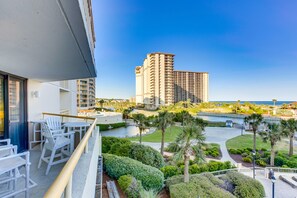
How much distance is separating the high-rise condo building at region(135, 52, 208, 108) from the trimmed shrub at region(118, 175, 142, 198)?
6007cm

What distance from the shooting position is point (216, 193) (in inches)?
267

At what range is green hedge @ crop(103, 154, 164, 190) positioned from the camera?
19.9ft

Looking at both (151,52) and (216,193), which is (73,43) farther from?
(151,52)

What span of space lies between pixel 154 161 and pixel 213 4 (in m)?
18.6

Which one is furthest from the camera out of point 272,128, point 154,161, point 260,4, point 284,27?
point 284,27

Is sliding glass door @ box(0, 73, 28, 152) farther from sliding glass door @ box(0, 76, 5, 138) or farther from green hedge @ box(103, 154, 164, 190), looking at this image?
green hedge @ box(103, 154, 164, 190)

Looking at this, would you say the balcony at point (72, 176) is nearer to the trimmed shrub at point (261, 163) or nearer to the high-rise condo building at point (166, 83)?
the trimmed shrub at point (261, 163)

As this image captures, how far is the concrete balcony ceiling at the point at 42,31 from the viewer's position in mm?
1431

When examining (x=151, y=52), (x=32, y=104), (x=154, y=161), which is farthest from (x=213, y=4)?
(x=151, y=52)

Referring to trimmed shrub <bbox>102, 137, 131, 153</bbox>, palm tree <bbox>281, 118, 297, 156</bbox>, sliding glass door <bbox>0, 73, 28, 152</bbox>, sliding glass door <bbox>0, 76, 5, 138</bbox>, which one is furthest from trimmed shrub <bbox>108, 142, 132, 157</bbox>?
palm tree <bbox>281, 118, 297, 156</bbox>

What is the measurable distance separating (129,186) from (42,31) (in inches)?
192

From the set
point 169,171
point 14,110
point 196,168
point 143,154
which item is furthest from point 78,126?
point 196,168

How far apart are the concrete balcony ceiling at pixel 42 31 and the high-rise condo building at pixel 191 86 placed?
71613 mm

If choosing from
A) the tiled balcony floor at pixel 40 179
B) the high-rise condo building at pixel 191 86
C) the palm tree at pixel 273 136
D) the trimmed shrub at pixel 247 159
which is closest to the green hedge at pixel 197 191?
the tiled balcony floor at pixel 40 179
